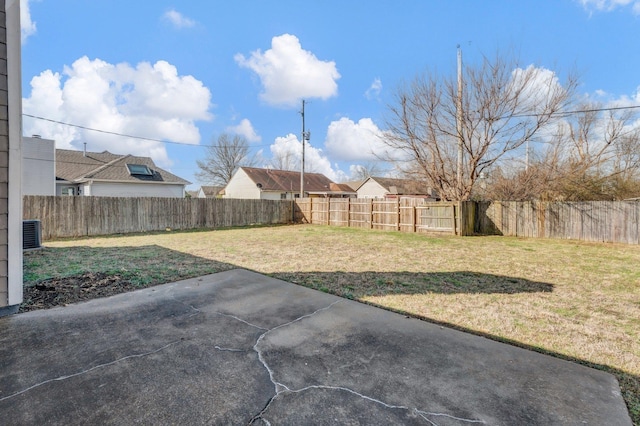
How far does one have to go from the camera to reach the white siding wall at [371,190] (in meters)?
32.7

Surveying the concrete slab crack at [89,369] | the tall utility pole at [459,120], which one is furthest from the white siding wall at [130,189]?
the concrete slab crack at [89,369]

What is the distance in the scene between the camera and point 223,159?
35.6 meters

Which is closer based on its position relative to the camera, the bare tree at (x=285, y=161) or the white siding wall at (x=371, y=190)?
the white siding wall at (x=371, y=190)

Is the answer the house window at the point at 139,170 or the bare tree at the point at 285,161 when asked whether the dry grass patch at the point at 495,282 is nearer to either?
the house window at the point at 139,170

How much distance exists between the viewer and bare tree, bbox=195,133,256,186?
35.3m

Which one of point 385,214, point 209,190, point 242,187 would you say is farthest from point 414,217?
point 209,190

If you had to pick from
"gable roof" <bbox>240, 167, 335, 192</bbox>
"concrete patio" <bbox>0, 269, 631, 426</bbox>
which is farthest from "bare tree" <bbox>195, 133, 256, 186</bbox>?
"concrete patio" <bbox>0, 269, 631, 426</bbox>

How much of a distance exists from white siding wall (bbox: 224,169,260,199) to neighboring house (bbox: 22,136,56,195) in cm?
1348

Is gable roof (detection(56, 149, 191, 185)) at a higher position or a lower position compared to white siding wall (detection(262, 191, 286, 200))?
higher

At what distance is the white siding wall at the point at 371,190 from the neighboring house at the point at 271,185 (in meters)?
3.74

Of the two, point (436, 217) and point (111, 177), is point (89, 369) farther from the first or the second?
point (111, 177)

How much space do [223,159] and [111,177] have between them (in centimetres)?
1864

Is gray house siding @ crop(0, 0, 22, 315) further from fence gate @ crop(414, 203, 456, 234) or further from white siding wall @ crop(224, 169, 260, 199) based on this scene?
white siding wall @ crop(224, 169, 260, 199)

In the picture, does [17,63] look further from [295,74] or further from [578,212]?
[578,212]
